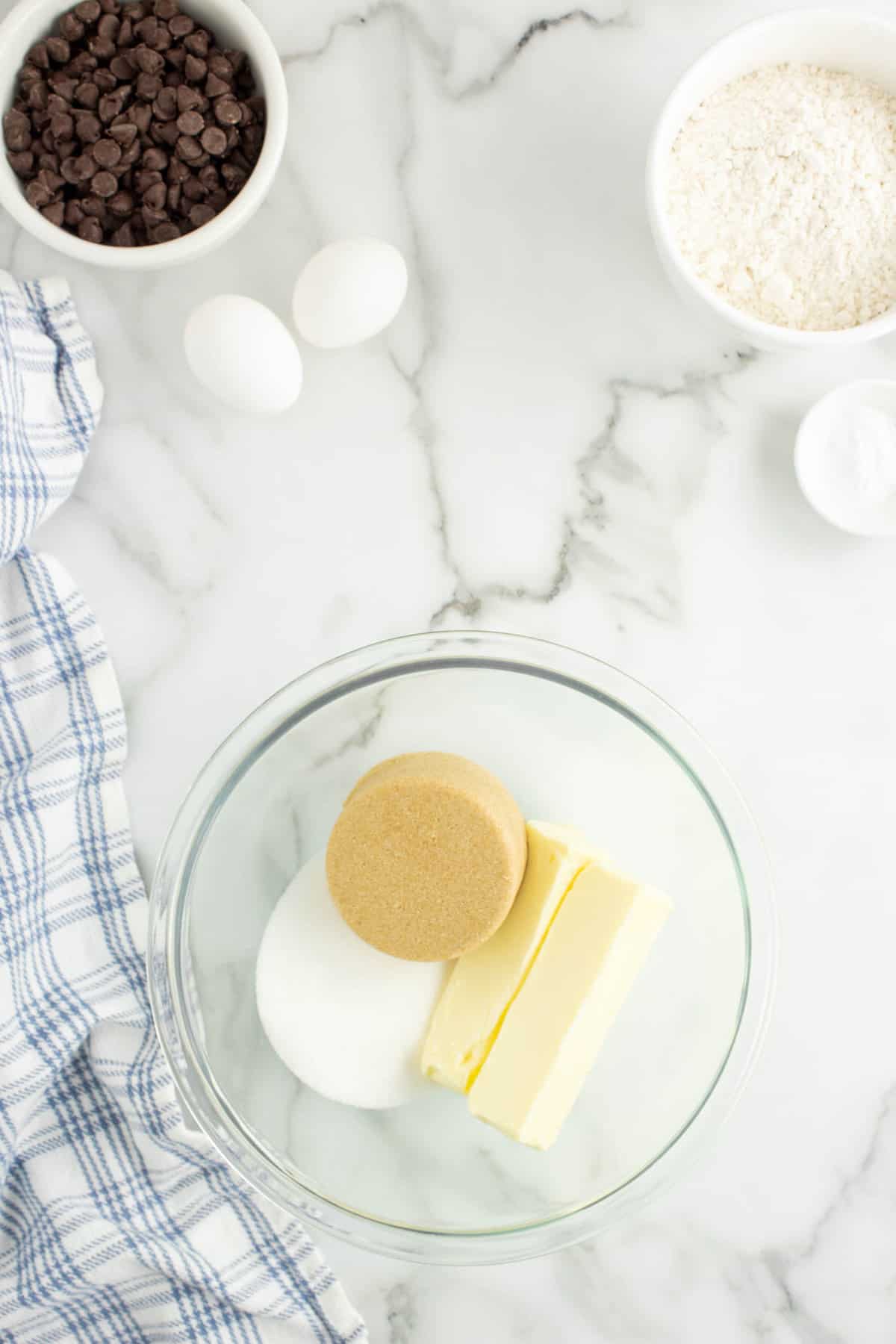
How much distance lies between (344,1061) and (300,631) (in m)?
0.34

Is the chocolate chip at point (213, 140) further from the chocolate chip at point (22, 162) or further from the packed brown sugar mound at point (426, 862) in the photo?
the packed brown sugar mound at point (426, 862)

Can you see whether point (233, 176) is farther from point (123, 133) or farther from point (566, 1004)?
point (566, 1004)

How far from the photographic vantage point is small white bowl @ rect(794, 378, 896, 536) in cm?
87

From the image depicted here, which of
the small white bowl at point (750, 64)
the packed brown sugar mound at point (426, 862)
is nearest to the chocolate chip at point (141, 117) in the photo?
the small white bowl at point (750, 64)

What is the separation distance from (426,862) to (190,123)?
563 mm

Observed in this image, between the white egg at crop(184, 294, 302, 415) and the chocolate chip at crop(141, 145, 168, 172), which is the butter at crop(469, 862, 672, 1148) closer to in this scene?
the white egg at crop(184, 294, 302, 415)

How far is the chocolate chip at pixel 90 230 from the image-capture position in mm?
799

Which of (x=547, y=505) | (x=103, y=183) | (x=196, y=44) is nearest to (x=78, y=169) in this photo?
(x=103, y=183)

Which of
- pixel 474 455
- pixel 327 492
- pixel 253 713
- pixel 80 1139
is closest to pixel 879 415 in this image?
pixel 474 455

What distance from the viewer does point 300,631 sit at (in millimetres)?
913

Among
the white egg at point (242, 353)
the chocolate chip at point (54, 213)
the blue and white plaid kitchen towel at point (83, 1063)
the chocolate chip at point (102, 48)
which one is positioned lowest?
the blue and white plaid kitchen towel at point (83, 1063)

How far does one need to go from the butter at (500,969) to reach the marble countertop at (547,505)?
0.62 ft

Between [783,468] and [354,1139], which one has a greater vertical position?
[783,468]

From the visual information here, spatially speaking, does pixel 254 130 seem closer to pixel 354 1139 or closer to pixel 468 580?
pixel 468 580
